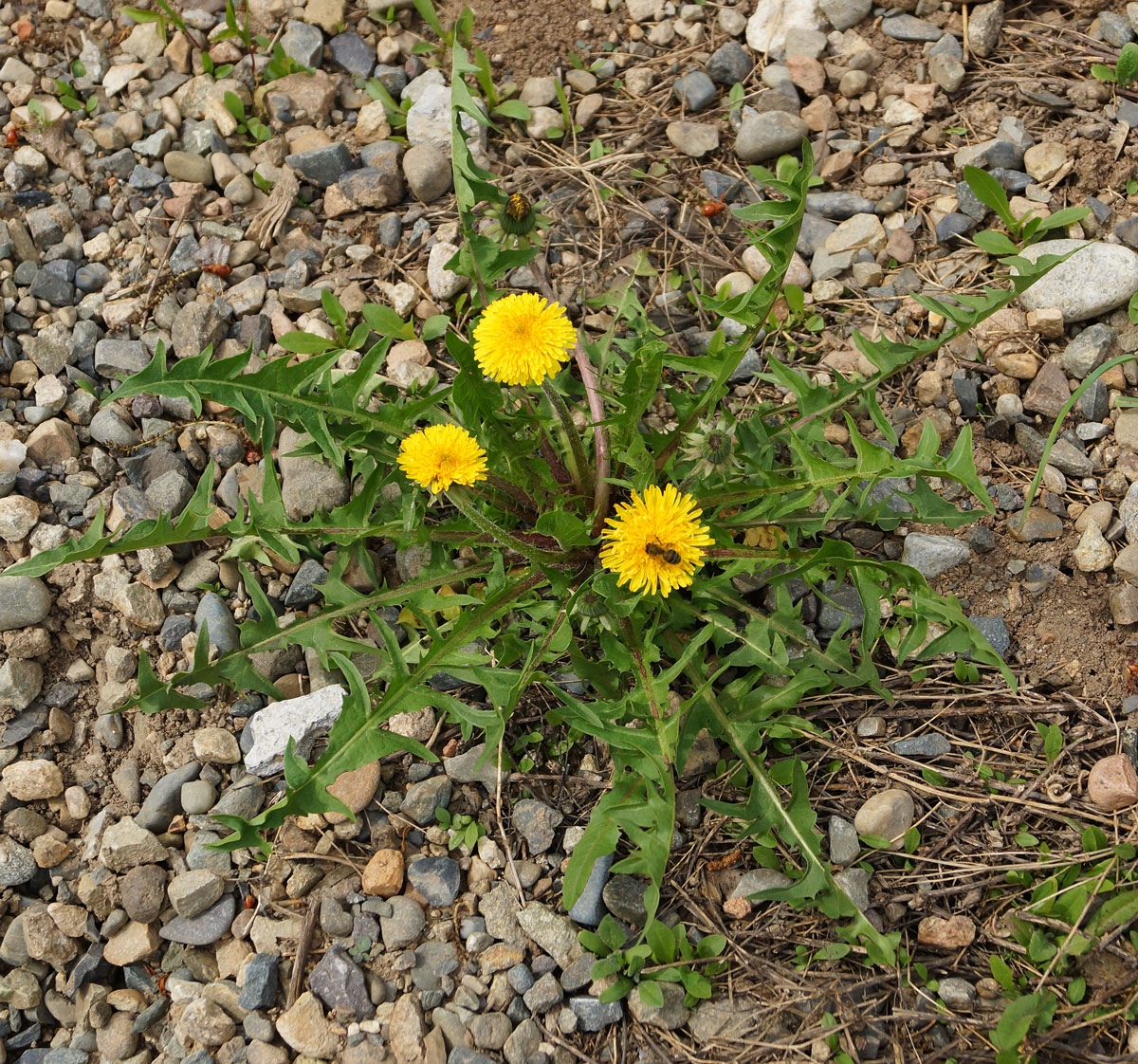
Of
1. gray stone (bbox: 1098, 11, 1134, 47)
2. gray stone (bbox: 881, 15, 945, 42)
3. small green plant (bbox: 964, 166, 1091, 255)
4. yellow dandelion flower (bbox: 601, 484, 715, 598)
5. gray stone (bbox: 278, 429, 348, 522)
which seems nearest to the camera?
yellow dandelion flower (bbox: 601, 484, 715, 598)

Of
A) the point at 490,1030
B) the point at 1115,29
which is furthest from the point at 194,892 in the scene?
the point at 1115,29

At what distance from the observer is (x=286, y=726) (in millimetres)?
2789

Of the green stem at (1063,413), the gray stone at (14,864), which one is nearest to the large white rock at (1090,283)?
the green stem at (1063,413)

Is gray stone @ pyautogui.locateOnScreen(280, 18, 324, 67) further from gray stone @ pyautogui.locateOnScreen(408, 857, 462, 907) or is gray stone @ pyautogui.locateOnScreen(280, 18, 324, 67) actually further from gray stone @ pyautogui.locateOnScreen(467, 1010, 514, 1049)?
gray stone @ pyautogui.locateOnScreen(467, 1010, 514, 1049)

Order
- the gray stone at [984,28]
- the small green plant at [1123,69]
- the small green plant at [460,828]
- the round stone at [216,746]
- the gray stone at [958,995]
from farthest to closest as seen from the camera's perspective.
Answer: the gray stone at [984,28]
the small green plant at [1123,69]
the round stone at [216,746]
the small green plant at [460,828]
the gray stone at [958,995]

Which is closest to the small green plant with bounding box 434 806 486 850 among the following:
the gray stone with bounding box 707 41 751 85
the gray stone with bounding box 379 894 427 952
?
the gray stone with bounding box 379 894 427 952

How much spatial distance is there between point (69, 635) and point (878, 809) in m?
2.64

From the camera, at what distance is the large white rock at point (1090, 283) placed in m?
3.05

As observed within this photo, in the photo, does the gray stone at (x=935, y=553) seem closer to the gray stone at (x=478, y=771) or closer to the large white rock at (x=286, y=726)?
the gray stone at (x=478, y=771)

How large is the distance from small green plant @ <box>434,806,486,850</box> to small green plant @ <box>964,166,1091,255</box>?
2.53 meters

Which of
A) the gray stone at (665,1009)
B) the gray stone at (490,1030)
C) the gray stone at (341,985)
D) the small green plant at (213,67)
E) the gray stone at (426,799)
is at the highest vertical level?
the small green plant at (213,67)

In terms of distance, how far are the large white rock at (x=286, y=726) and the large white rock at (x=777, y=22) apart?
315cm

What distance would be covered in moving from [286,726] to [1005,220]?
296 cm

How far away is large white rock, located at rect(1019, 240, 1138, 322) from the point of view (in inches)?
120
